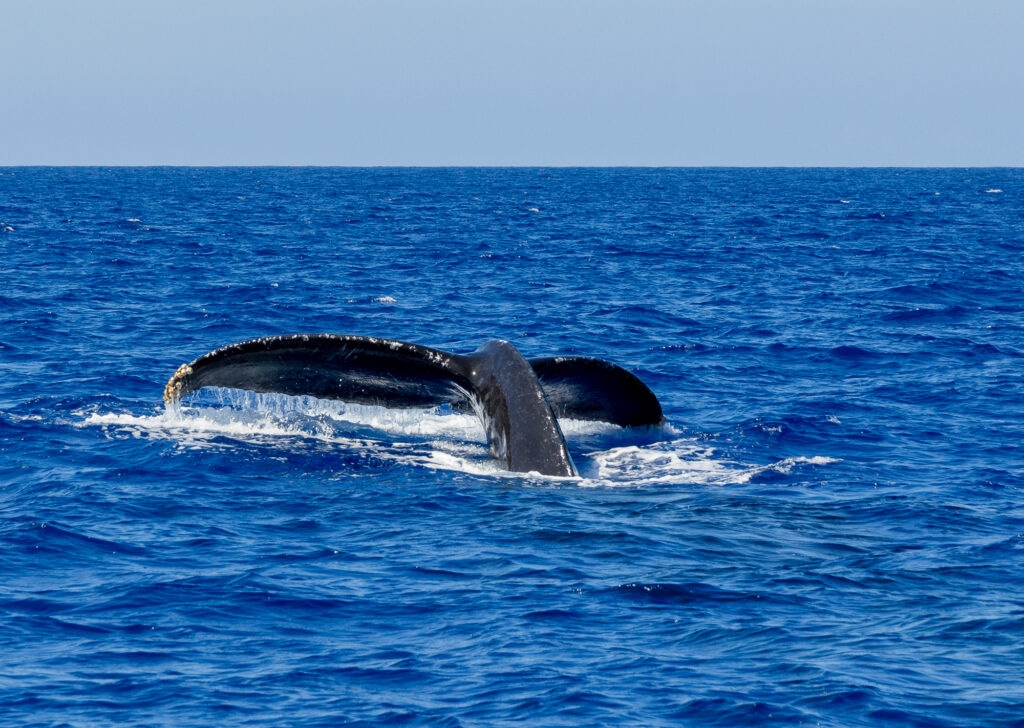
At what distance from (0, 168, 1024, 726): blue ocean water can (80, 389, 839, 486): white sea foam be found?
57 mm

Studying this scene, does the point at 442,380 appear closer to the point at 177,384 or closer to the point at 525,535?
the point at 177,384

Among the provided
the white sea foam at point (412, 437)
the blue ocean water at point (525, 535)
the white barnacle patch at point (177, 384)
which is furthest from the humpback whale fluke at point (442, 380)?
the blue ocean water at point (525, 535)

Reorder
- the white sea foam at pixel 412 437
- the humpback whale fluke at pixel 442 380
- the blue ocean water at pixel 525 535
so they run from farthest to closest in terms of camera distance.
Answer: the white sea foam at pixel 412 437
the humpback whale fluke at pixel 442 380
the blue ocean water at pixel 525 535

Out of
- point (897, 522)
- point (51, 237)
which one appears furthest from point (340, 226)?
point (897, 522)

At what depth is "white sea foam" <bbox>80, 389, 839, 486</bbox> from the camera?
45.9 feet

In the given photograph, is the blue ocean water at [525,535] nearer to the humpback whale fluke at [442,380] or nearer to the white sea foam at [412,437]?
the white sea foam at [412,437]

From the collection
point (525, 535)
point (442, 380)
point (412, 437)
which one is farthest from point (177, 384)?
point (525, 535)

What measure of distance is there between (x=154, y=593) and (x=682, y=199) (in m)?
83.2

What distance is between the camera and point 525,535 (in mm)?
11219

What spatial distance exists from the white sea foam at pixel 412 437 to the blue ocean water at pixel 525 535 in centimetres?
6

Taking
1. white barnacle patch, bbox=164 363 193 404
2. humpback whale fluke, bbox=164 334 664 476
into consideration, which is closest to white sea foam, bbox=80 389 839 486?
humpback whale fluke, bbox=164 334 664 476

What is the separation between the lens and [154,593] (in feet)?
31.9

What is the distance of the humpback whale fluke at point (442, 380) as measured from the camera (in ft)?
43.4

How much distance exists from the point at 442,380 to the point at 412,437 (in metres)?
2.12
